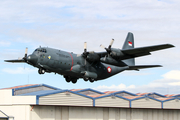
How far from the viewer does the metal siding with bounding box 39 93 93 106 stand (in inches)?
1692

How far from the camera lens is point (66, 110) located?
4622 centimetres

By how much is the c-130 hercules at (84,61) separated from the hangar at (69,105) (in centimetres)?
601

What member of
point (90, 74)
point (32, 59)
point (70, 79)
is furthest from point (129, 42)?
point (32, 59)

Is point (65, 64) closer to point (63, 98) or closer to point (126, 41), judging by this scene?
point (63, 98)

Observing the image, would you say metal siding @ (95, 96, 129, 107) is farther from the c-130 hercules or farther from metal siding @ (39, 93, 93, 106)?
the c-130 hercules

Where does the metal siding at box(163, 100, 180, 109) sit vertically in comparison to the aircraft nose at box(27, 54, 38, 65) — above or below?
below

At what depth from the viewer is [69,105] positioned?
149ft

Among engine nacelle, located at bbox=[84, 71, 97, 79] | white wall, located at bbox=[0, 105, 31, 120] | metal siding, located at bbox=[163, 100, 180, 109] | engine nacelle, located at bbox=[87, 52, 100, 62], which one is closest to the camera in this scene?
engine nacelle, located at bbox=[84, 71, 97, 79]

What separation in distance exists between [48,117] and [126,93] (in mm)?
22239

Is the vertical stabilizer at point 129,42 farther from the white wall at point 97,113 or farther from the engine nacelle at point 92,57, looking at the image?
the white wall at point 97,113

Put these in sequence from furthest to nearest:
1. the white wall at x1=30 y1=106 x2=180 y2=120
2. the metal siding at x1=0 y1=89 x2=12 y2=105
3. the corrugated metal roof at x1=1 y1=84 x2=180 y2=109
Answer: the metal siding at x1=0 y1=89 x2=12 y2=105 < the corrugated metal roof at x1=1 y1=84 x2=180 y2=109 < the white wall at x1=30 y1=106 x2=180 y2=120

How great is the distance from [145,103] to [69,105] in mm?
18813

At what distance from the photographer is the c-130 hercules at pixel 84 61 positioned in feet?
112

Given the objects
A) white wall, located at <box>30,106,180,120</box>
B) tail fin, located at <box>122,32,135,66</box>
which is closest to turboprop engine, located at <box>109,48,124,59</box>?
tail fin, located at <box>122,32,135,66</box>
